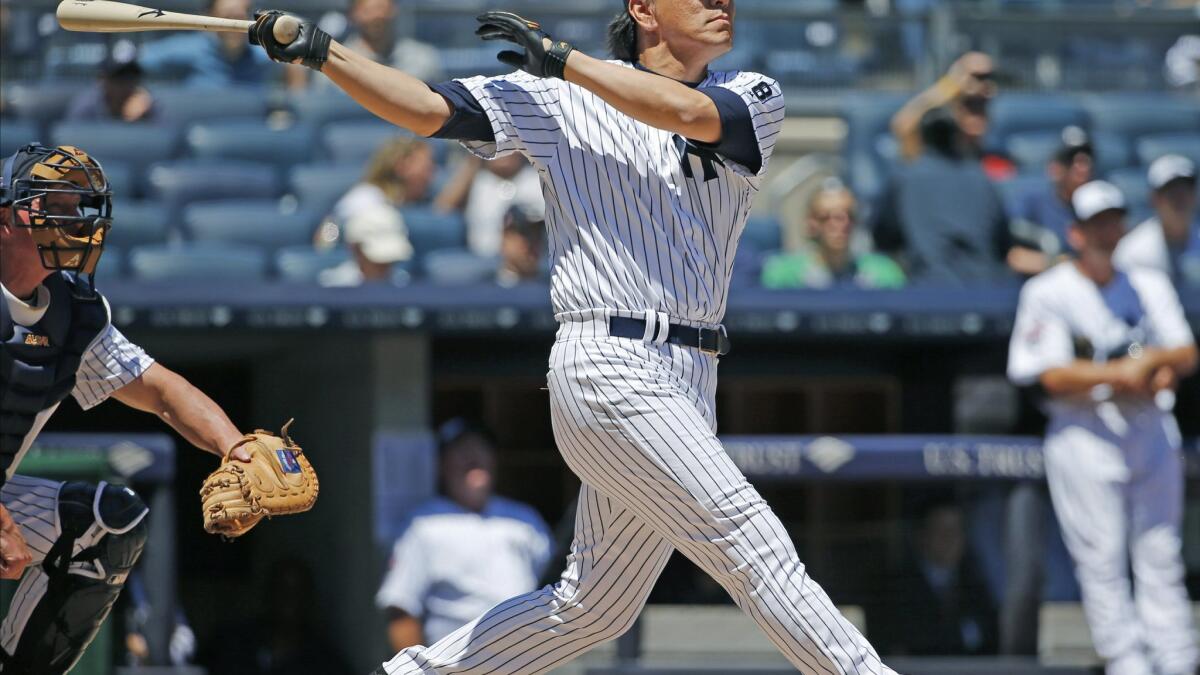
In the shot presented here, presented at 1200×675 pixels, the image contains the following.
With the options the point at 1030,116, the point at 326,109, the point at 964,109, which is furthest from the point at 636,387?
the point at 1030,116

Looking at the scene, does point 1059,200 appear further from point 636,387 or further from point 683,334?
point 636,387

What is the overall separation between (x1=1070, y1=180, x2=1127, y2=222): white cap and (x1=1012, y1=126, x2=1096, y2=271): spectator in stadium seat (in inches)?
31.6

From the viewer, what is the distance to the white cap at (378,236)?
20.8ft

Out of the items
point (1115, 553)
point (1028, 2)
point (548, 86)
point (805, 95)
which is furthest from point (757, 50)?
point (548, 86)

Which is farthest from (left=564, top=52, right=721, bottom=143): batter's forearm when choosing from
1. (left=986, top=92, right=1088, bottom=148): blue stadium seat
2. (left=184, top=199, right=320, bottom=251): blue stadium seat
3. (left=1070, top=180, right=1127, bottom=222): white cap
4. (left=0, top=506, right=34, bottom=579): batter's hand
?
(left=986, top=92, right=1088, bottom=148): blue stadium seat

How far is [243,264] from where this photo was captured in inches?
256

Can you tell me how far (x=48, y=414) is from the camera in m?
3.51

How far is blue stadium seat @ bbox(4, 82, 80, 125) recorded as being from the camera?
7258 millimetres

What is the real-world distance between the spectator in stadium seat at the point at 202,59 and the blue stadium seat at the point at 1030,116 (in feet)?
11.1

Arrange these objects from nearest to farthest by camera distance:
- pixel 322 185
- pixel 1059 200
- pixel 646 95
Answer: pixel 646 95 < pixel 1059 200 < pixel 322 185

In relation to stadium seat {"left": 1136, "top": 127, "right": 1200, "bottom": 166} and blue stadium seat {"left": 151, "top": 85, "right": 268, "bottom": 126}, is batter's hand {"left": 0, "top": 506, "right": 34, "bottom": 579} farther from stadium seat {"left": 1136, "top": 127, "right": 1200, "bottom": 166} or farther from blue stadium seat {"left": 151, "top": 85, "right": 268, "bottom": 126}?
stadium seat {"left": 1136, "top": 127, "right": 1200, "bottom": 166}

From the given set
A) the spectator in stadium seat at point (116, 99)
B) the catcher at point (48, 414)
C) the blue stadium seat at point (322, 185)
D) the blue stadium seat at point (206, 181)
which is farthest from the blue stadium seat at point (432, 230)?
the catcher at point (48, 414)

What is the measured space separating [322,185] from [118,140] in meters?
0.83

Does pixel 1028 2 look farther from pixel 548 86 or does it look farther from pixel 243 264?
pixel 548 86
